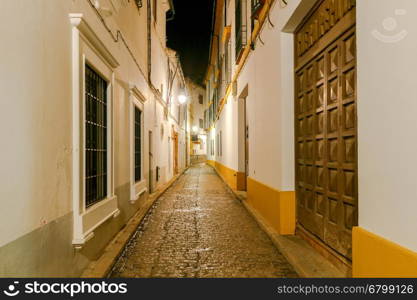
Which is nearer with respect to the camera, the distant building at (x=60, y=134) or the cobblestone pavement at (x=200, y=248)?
the distant building at (x=60, y=134)

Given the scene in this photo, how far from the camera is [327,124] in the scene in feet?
13.4

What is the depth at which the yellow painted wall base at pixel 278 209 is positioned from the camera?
17.5ft

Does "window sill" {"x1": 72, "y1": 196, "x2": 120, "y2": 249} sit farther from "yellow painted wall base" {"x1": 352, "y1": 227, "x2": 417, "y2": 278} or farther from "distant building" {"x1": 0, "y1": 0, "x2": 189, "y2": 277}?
"yellow painted wall base" {"x1": 352, "y1": 227, "x2": 417, "y2": 278}

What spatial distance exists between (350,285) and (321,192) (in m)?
1.50

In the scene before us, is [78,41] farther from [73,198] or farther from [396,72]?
[396,72]

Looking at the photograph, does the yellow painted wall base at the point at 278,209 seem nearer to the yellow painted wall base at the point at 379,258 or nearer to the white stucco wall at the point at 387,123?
the yellow painted wall base at the point at 379,258

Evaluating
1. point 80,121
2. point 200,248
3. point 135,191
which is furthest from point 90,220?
point 135,191

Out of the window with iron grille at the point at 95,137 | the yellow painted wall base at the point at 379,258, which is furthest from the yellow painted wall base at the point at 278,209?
the window with iron grille at the point at 95,137

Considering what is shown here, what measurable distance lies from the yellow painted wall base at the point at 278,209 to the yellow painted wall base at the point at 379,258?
87.5 inches

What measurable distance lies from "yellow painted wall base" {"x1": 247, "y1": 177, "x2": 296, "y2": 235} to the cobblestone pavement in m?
0.32

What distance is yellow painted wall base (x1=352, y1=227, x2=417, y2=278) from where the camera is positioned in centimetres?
233

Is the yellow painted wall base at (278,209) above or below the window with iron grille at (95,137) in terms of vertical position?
below

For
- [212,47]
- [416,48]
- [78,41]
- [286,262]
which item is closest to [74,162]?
[78,41]

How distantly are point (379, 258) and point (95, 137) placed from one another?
3882mm
